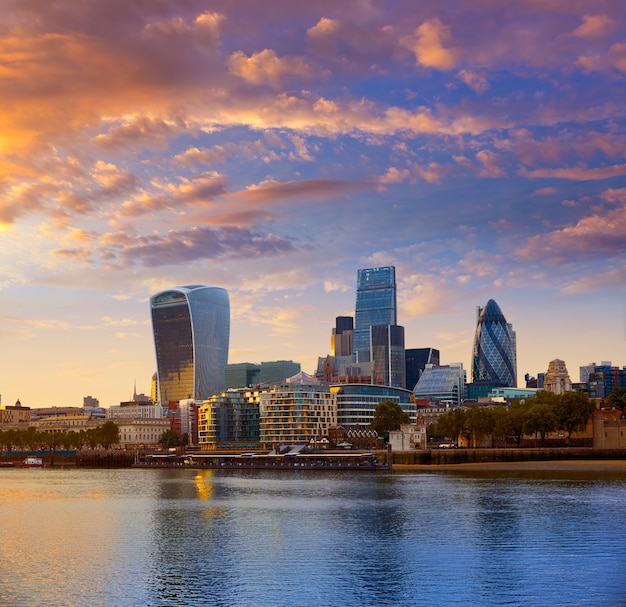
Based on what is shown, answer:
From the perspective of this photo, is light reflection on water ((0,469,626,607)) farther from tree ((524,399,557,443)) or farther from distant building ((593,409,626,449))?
distant building ((593,409,626,449))

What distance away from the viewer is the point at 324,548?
71750 millimetres

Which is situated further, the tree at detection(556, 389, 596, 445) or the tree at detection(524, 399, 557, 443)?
the tree at detection(556, 389, 596, 445)

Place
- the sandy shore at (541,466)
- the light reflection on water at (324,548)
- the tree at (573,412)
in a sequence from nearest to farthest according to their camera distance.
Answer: the light reflection on water at (324,548), the sandy shore at (541,466), the tree at (573,412)

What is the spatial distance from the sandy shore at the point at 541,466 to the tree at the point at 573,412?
9.58m

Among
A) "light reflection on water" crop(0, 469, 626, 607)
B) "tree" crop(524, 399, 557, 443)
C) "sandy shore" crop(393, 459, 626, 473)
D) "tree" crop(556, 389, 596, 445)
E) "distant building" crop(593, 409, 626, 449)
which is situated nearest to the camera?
"light reflection on water" crop(0, 469, 626, 607)

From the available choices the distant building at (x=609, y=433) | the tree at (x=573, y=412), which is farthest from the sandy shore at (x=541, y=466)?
the distant building at (x=609, y=433)

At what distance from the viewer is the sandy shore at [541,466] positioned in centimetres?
16675

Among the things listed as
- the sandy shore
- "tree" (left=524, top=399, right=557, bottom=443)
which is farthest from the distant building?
the sandy shore

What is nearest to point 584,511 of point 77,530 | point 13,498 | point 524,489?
point 524,489

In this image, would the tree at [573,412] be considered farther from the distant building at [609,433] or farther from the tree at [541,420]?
the distant building at [609,433]

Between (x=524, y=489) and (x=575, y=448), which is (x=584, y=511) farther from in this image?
(x=575, y=448)

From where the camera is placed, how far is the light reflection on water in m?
54.6

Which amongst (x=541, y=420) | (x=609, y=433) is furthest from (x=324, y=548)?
(x=609, y=433)

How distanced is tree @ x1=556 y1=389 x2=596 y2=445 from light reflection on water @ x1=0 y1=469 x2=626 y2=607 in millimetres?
69842
